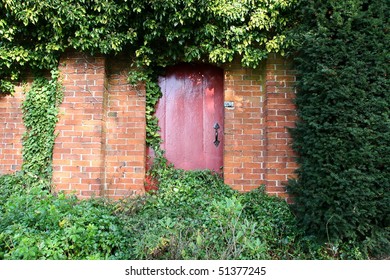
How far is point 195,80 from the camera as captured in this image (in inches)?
197

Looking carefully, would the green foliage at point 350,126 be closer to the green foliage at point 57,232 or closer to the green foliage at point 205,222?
the green foliage at point 205,222

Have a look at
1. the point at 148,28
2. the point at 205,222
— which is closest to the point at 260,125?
the point at 205,222

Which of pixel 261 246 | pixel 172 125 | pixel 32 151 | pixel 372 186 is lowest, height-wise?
pixel 261 246

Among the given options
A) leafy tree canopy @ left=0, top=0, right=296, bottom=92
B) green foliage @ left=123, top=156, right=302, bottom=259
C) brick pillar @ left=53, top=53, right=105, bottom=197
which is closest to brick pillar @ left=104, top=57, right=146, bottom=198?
brick pillar @ left=53, top=53, right=105, bottom=197

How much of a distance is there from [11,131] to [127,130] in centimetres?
197

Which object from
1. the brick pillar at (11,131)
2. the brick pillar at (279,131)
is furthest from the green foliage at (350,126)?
the brick pillar at (11,131)

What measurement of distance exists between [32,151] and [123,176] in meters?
1.54

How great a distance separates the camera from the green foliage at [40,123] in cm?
468

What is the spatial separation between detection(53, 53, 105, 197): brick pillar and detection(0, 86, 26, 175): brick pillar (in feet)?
2.65

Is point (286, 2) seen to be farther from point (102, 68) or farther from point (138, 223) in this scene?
point (138, 223)

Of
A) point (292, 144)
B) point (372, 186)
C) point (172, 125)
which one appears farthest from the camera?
point (172, 125)

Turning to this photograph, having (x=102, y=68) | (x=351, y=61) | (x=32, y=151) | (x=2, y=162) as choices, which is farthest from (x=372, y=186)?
(x=2, y=162)

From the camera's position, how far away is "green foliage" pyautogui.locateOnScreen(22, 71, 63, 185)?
4.68 meters

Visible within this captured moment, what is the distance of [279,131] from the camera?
4453mm
